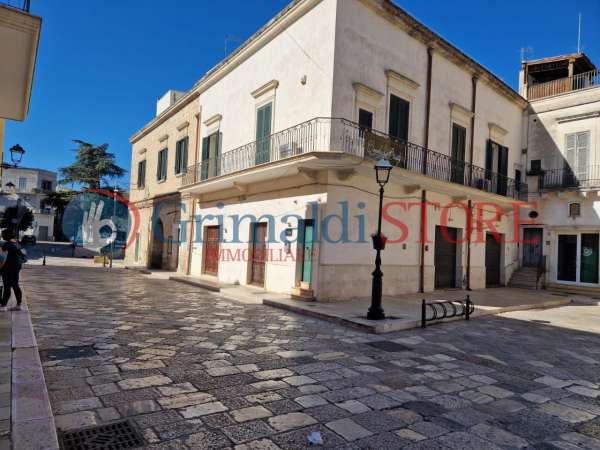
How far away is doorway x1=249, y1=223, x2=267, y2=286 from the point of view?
13435 millimetres

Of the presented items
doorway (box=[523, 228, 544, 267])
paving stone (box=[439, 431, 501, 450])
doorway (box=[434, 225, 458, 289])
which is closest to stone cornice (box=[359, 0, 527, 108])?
doorway (box=[523, 228, 544, 267])

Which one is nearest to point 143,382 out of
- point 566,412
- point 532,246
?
point 566,412

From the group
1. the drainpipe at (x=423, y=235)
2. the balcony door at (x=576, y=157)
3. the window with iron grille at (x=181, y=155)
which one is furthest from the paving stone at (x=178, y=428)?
the balcony door at (x=576, y=157)

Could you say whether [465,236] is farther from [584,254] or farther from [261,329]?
[261,329]

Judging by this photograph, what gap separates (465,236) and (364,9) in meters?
8.80

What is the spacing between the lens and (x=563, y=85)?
701 inches

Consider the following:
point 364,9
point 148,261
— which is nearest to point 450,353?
point 364,9

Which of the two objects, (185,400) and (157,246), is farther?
(157,246)

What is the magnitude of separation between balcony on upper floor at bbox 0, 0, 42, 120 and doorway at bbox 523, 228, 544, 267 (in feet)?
61.6

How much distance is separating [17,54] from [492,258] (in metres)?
17.4

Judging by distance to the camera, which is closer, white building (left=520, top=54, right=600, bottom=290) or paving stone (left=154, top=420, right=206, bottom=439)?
paving stone (left=154, top=420, right=206, bottom=439)

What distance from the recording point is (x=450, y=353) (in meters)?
6.29

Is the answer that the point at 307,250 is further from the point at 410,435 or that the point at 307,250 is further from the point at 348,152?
the point at 410,435

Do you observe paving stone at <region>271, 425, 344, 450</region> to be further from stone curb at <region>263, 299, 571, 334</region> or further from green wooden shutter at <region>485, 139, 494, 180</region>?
green wooden shutter at <region>485, 139, 494, 180</region>
